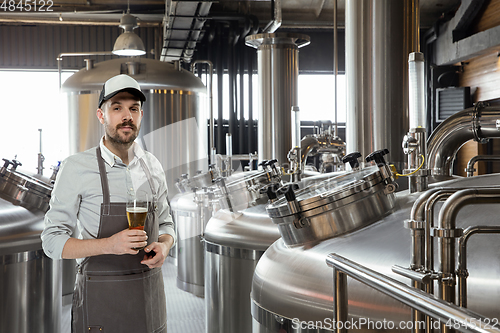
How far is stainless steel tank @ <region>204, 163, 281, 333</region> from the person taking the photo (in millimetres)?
2775

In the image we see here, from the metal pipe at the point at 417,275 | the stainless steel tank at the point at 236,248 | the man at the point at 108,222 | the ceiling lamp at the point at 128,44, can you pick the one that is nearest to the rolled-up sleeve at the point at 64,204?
the man at the point at 108,222

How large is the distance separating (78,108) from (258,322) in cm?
534

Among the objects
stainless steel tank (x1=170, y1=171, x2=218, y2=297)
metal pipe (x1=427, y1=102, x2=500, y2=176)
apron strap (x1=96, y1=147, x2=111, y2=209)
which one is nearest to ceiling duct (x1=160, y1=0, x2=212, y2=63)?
stainless steel tank (x1=170, y1=171, x2=218, y2=297)

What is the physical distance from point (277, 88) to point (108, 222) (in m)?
3.60

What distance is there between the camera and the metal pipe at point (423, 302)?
0.68 metres

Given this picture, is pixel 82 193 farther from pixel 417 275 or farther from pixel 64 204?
pixel 417 275

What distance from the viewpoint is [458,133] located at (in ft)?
7.47

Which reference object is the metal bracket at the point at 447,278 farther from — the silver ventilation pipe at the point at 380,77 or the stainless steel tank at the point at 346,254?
the silver ventilation pipe at the point at 380,77

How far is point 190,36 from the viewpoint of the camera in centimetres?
739

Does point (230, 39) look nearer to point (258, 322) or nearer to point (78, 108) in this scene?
point (78, 108)

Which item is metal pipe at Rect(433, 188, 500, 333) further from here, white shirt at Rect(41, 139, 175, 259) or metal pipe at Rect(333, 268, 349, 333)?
white shirt at Rect(41, 139, 175, 259)

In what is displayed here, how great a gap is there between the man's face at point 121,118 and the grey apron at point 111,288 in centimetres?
10

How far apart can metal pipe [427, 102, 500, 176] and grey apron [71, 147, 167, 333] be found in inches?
52.3

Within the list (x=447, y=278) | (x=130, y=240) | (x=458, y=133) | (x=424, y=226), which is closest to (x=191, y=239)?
→ (x=458, y=133)
